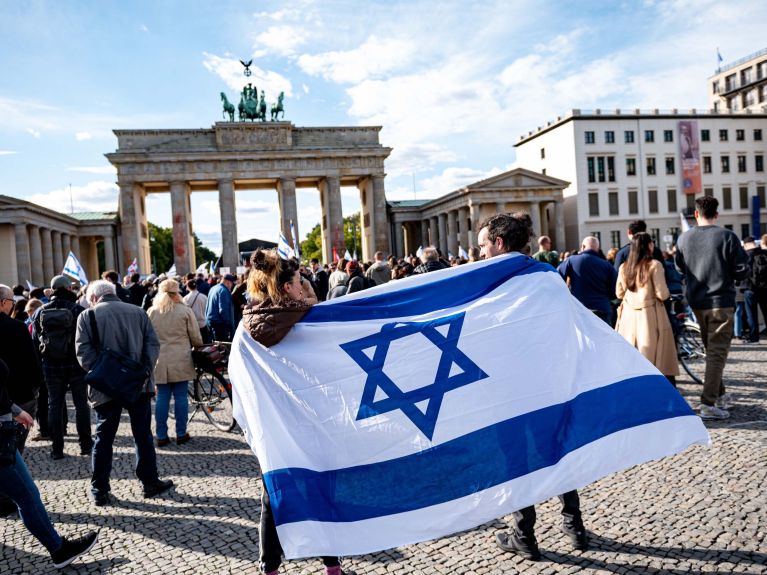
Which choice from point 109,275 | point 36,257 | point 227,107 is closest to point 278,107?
point 227,107

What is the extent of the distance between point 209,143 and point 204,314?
4780 cm

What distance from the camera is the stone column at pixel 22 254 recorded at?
1764 inches

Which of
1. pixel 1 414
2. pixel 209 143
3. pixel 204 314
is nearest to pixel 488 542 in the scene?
pixel 1 414

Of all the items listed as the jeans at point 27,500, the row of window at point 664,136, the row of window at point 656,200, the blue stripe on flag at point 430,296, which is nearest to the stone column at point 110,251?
the row of window at point 664,136

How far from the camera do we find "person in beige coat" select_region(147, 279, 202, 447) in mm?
7418

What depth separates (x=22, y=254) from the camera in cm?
4481

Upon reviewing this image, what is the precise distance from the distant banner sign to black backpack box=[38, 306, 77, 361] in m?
67.6

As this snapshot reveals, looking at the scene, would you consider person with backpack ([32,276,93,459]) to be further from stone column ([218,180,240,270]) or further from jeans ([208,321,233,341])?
stone column ([218,180,240,270])

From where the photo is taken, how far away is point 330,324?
3463 millimetres

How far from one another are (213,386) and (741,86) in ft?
288

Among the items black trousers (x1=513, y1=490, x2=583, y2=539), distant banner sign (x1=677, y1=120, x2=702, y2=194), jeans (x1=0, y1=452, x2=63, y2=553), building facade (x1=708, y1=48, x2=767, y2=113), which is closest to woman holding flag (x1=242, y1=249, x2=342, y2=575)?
black trousers (x1=513, y1=490, x2=583, y2=539)

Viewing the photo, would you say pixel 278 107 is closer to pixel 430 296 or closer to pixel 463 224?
pixel 463 224

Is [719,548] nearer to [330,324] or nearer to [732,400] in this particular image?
[330,324]

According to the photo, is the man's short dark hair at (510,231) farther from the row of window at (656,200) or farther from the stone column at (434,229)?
the row of window at (656,200)
